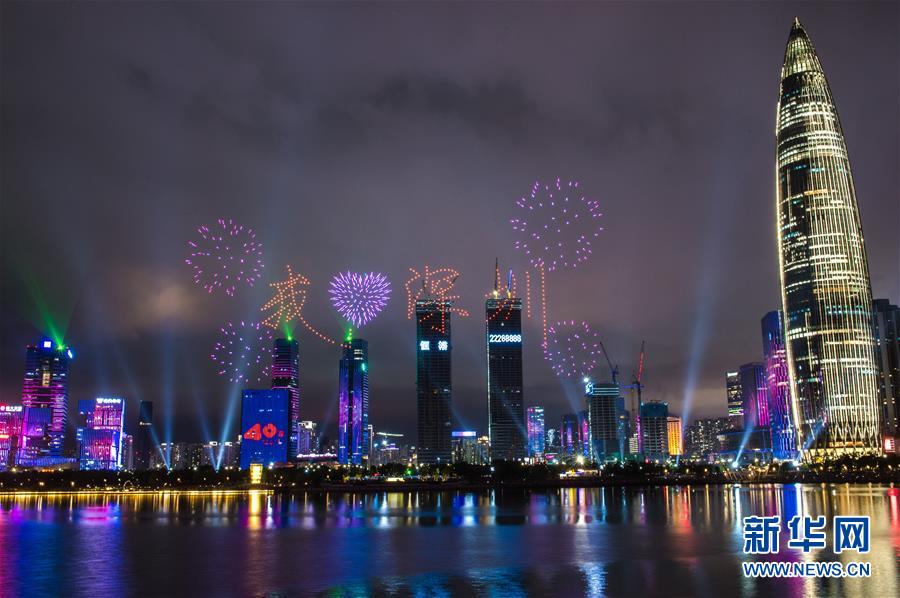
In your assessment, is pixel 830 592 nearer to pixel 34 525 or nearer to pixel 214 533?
pixel 214 533

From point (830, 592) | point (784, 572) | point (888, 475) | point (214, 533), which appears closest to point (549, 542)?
point (784, 572)

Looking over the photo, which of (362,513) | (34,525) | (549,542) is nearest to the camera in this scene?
(549,542)

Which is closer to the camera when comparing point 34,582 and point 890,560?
point 34,582

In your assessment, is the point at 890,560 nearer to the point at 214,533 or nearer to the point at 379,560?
the point at 379,560

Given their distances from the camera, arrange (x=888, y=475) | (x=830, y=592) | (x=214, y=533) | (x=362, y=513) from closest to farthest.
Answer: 1. (x=830, y=592)
2. (x=214, y=533)
3. (x=362, y=513)
4. (x=888, y=475)

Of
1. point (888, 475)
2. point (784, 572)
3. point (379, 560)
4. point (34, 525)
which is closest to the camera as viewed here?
point (784, 572)

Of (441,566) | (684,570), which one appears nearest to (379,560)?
(441,566)
